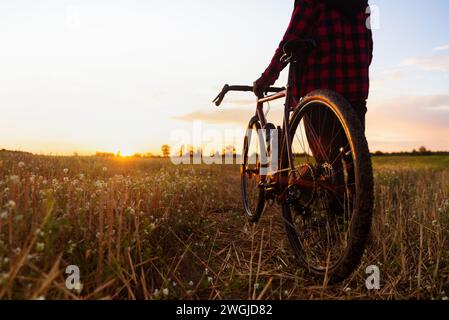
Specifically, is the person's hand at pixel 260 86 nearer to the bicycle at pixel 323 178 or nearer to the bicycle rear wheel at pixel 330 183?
the bicycle at pixel 323 178

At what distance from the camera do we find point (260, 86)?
4898 millimetres

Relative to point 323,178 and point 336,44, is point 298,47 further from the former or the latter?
point 323,178

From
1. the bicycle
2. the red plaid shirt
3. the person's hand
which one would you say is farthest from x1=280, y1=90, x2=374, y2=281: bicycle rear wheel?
the person's hand

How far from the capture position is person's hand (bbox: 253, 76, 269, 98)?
4.76 metres

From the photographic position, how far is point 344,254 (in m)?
2.71

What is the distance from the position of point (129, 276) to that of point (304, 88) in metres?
2.47

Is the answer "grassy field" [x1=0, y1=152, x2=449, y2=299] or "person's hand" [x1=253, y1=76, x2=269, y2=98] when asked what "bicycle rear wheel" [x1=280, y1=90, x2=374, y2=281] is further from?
"person's hand" [x1=253, y1=76, x2=269, y2=98]

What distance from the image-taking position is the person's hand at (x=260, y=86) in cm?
476

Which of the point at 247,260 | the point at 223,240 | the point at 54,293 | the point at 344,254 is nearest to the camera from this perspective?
the point at 54,293

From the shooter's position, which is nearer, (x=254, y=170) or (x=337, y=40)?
(x=337, y=40)

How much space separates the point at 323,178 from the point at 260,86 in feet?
6.90

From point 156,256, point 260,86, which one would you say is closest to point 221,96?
point 260,86

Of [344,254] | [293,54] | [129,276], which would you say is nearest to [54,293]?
[129,276]
